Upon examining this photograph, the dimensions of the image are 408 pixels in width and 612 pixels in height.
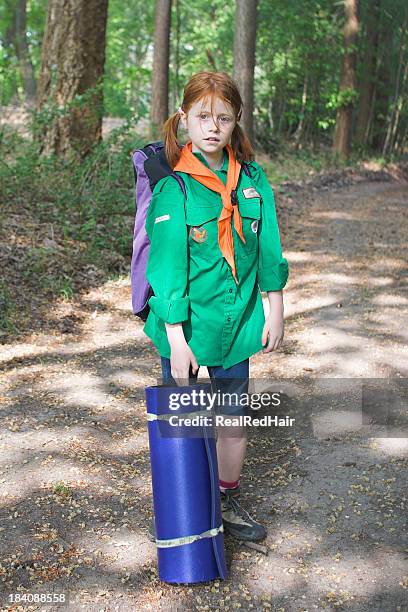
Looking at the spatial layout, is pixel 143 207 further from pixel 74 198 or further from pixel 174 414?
pixel 74 198

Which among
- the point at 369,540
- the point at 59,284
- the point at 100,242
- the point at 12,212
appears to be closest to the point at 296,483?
the point at 369,540

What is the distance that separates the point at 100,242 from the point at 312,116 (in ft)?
48.0

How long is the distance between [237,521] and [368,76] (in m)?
19.6

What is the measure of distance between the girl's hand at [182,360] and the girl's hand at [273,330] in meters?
0.33

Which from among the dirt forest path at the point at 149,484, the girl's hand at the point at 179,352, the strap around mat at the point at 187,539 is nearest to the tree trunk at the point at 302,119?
the dirt forest path at the point at 149,484

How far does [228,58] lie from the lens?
78.1 ft

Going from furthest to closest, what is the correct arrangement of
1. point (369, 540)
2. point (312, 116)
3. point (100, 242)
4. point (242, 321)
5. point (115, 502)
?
point (312, 116)
point (100, 242)
point (115, 502)
point (369, 540)
point (242, 321)

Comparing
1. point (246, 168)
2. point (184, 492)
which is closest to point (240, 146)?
point (246, 168)

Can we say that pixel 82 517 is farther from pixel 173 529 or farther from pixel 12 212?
pixel 12 212

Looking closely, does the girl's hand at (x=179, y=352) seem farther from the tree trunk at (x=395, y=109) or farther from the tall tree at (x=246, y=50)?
the tree trunk at (x=395, y=109)

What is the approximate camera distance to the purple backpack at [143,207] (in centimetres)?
283

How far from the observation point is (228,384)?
2.94m

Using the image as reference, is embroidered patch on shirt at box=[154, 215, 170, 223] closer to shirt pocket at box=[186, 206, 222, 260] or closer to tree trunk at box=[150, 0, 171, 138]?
shirt pocket at box=[186, 206, 222, 260]

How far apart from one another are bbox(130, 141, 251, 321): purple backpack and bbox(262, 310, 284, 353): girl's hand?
0.48 meters
